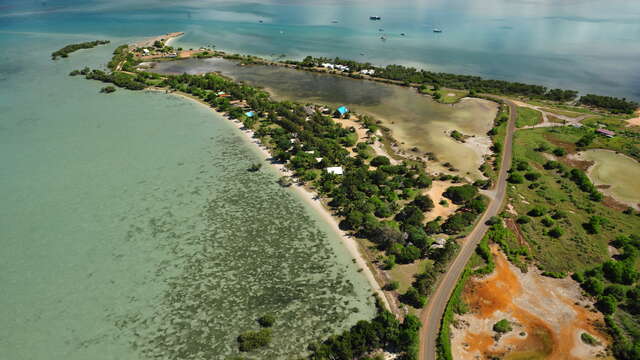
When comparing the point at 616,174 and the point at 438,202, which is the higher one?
the point at 616,174

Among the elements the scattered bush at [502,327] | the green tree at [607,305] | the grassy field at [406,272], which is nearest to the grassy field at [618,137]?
the green tree at [607,305]

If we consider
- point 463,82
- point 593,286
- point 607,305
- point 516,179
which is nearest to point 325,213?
point 593,286

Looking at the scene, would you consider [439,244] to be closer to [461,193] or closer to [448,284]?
[448,284]

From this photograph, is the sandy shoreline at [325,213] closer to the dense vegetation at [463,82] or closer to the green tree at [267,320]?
the green tree at [267,320]

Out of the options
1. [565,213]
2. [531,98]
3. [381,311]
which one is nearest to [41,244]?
[381,311]

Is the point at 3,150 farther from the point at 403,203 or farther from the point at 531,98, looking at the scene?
the point at 531,98

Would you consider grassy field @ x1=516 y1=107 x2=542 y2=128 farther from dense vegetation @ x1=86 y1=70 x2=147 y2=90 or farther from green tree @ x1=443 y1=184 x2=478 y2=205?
dense vegetation @ x1=86 y1=70 x2=147 y2=90
